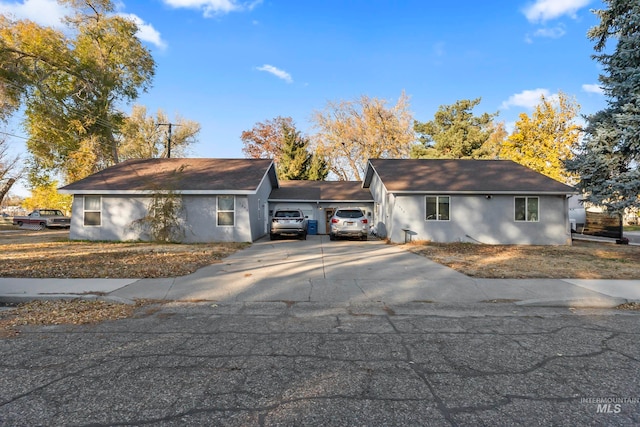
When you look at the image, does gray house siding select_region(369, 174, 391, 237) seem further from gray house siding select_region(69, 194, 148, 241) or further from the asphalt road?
the asphalt road

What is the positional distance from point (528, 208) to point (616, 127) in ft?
20.9

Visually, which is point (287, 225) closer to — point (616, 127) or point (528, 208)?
point (528, 208)

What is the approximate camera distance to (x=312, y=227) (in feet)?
79.6

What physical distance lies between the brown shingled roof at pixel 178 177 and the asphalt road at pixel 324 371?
12.9m

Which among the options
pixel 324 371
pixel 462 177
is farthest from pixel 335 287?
pixel 462 177

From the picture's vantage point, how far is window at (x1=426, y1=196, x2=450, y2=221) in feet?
60.0

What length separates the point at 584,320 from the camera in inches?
223

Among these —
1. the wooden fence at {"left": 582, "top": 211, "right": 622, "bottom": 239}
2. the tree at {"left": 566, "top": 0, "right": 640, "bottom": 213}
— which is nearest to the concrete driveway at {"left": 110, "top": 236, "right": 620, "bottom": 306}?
the tree at {"left": 566, "top": 0, "right": 640, "bottom": 213}

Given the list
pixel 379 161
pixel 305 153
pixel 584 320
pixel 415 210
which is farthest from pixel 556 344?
pixel 305 153

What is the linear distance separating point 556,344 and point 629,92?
1168 centimetres

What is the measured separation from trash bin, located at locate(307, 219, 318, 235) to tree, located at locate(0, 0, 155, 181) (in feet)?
62.4

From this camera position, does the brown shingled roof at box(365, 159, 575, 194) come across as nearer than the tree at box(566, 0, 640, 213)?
No

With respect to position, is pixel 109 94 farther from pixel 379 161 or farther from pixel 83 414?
pixel 83 414

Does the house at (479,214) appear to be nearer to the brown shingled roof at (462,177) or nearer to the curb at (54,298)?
the brown shingled roof at (462,177)
